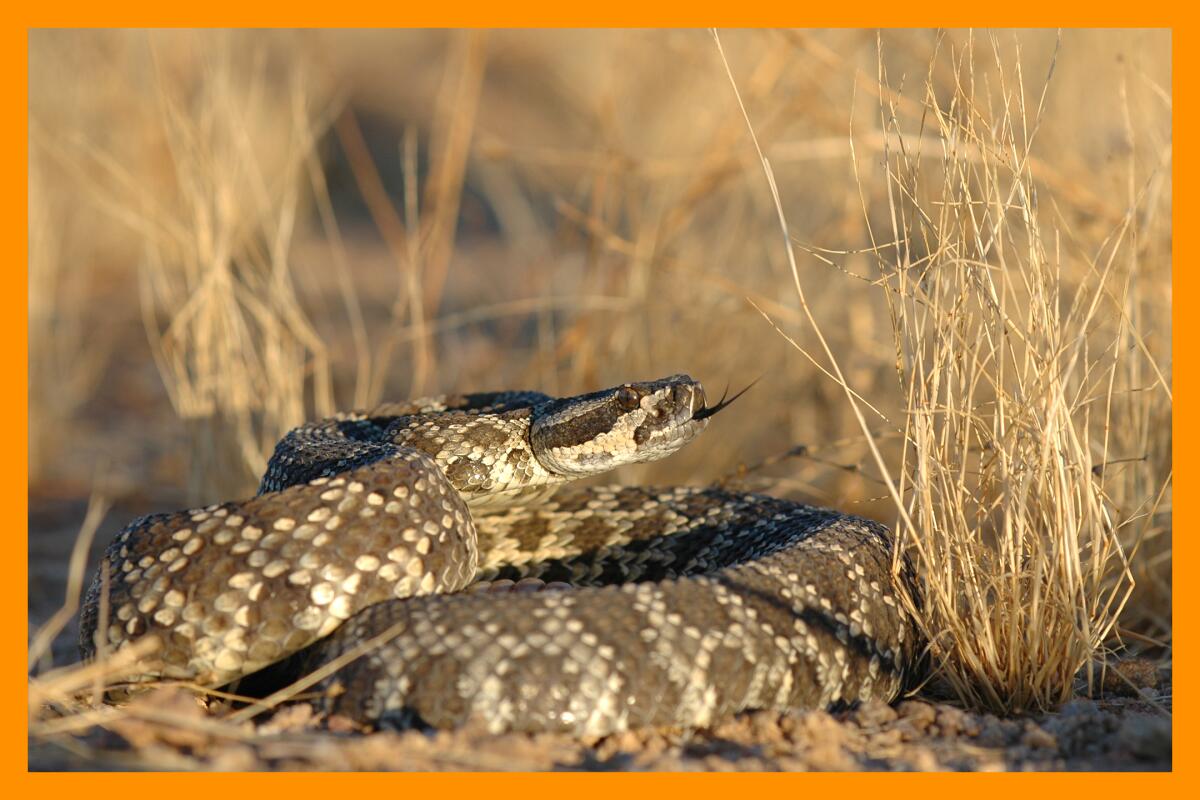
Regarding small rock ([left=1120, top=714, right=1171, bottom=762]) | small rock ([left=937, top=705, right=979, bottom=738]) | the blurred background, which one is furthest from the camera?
the blurred background

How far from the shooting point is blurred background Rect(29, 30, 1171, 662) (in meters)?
7.70

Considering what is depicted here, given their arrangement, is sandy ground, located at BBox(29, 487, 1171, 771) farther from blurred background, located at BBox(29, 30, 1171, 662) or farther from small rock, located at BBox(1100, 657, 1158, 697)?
blurred background, located at BBox(29, 30, 1171, 662)

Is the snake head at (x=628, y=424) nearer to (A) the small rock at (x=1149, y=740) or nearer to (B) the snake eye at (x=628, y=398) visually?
(B) the snake eye at (x=628, y=398)

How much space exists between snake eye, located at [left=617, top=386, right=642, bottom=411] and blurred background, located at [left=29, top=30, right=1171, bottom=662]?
0.73 meters

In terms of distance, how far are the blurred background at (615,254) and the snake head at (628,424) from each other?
59 cm

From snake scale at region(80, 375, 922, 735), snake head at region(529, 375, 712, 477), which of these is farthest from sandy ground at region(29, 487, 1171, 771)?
snake head at region(529, 375, 712, 477)

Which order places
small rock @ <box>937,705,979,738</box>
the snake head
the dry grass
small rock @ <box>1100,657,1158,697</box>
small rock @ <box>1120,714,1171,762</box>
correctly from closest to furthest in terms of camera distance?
1. small rock @ <box>1120,714,1171,762</box>
2. small rock @ <box>937,705,979,738</box>
3. the dry grass
4. small rock @ <box>1100,657,1158,697</box>
5. the snake head

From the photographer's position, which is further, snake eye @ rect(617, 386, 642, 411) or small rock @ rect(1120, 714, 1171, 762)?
snake eye @ rect(617, 386, 642, 411)

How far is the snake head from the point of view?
5.48 m

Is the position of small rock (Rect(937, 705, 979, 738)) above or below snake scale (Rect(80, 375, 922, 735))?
below

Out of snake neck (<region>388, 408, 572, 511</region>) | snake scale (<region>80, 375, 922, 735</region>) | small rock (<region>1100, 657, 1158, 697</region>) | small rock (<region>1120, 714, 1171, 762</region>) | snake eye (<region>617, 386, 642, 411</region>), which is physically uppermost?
snake eye (<region>617, 386, 642, 411</region>)

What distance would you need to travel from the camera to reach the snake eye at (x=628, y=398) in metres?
5.50

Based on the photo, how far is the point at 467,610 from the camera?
14.2ft

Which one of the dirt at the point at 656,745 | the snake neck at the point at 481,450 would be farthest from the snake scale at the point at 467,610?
the snake neck at the point at 481,450
